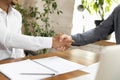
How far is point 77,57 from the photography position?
5.61ft

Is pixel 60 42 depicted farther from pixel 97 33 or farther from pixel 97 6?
pixel 97 6

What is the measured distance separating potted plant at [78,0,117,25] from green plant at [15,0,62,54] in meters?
0.47

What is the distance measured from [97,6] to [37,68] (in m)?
2.09

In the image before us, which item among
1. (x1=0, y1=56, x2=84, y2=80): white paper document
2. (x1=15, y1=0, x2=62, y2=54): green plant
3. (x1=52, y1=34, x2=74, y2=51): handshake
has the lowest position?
(x1=0, y1=56, x2=84, y2=80): white paper document

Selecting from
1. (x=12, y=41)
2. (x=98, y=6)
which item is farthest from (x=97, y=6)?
(x=12, y=41)

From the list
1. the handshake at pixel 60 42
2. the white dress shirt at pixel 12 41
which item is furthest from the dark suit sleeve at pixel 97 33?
the white dress shirt at pixel 12 41

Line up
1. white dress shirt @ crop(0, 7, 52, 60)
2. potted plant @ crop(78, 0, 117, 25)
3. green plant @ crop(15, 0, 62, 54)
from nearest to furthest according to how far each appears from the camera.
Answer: white dress shirt @ crop(0, 7, 52, 60) → potted plant @ crop(78, 0, 117, 25) → green plant @ crop(15, 0, 62, 54)

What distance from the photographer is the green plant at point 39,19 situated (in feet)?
11.5

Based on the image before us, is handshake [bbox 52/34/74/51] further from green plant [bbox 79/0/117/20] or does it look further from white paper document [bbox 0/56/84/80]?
green plant [bbox 79/0/117/20]

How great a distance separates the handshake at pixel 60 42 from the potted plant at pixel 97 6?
133 cm

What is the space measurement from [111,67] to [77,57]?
42.7 inches

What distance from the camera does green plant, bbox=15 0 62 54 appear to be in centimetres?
350

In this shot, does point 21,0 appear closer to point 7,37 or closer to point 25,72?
point 7,37

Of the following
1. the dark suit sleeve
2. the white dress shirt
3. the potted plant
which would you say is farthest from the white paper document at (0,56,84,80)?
the potted plant
